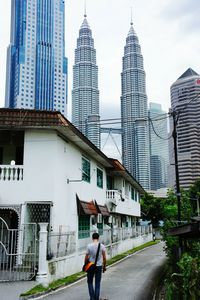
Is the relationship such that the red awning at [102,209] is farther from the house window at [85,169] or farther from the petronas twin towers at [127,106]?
the petronas twin towers at [127,106]

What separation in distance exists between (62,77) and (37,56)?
799 centimetres

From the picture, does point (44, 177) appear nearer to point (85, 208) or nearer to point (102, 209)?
point (85, 208)

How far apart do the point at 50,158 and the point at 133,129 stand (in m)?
4.80

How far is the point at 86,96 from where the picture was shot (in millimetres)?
29953

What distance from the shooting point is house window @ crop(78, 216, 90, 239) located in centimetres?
1573

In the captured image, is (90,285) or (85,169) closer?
(90,285)

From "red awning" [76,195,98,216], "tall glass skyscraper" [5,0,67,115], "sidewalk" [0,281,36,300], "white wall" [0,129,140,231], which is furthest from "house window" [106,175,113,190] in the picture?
"tall glass skyscraper" [5,0,67,115]

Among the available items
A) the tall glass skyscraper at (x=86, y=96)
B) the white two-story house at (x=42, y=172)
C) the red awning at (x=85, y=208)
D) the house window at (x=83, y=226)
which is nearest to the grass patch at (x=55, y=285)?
the white two-story house at (x=42, y=172)

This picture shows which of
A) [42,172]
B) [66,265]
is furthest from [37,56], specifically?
[66,265]

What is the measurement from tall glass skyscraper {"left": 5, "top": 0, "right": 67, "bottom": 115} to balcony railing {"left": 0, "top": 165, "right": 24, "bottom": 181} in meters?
54.9

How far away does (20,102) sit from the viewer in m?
70.6

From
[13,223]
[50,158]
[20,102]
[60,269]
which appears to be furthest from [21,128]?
[20,102]

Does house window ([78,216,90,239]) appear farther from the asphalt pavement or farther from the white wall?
the asphalt pavement

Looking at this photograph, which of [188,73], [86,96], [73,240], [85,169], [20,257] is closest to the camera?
[20,257]
